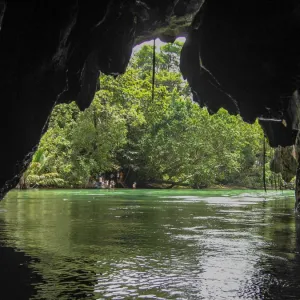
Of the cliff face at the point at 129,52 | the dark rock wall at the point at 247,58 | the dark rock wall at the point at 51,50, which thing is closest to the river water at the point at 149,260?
the dark rock wall at the point at 51,50

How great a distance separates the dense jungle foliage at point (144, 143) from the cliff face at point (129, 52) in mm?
27297

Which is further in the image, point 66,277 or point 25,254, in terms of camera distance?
point 25,254

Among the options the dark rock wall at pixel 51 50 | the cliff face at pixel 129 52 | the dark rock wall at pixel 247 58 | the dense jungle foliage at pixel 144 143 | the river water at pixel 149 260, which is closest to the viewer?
the river water at pixel 149 260

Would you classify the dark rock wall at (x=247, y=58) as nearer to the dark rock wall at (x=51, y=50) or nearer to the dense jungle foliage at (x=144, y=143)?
the dark rock wall at (x=51, y=50)

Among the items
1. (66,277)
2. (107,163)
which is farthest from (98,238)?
(107,163)

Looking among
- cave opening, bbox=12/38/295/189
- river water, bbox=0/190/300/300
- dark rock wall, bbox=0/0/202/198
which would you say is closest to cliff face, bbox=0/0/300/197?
dark rock wall, bbox=0/0/202/198

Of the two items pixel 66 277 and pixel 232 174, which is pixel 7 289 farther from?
pixel 232 174

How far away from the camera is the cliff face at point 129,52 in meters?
8.16

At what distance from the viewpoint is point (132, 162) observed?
4853 cm

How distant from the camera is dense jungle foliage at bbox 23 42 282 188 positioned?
1639 inches

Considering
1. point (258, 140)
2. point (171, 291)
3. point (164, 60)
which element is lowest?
point (171, 291)

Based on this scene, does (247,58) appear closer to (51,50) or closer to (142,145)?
(51,50)

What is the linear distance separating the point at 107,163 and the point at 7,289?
40.8m

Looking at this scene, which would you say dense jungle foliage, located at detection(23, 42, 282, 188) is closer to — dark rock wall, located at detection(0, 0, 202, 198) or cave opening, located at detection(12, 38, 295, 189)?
cave opening, located at detection(12, 38, 295, 189)
